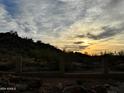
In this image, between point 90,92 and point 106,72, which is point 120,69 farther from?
point 90,92

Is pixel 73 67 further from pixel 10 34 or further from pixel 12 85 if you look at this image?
pixel 10 34

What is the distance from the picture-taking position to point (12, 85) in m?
A: 14.8

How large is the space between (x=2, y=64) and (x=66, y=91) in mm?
12270

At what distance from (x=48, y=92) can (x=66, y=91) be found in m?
0.88

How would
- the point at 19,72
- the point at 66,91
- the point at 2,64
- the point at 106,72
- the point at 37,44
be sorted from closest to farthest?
the point at 66,91 < the point at 106,72 < the point at 19,72 < the point at 2,64 < the point at 37,44

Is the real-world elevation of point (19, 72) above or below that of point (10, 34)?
below

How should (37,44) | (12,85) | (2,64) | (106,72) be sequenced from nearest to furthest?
(12,85) < (106,72) < (2,64) < (37,44)

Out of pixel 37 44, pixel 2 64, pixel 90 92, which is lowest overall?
pixel 90 92

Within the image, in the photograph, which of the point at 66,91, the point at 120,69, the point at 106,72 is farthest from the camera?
the point at 120,69

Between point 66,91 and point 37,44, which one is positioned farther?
point 37,44

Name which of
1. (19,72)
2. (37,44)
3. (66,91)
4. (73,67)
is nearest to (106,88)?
(66,91)

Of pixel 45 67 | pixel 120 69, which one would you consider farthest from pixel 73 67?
pixel 120 69

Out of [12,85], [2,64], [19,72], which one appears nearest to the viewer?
[12,85]

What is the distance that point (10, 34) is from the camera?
163 ft
